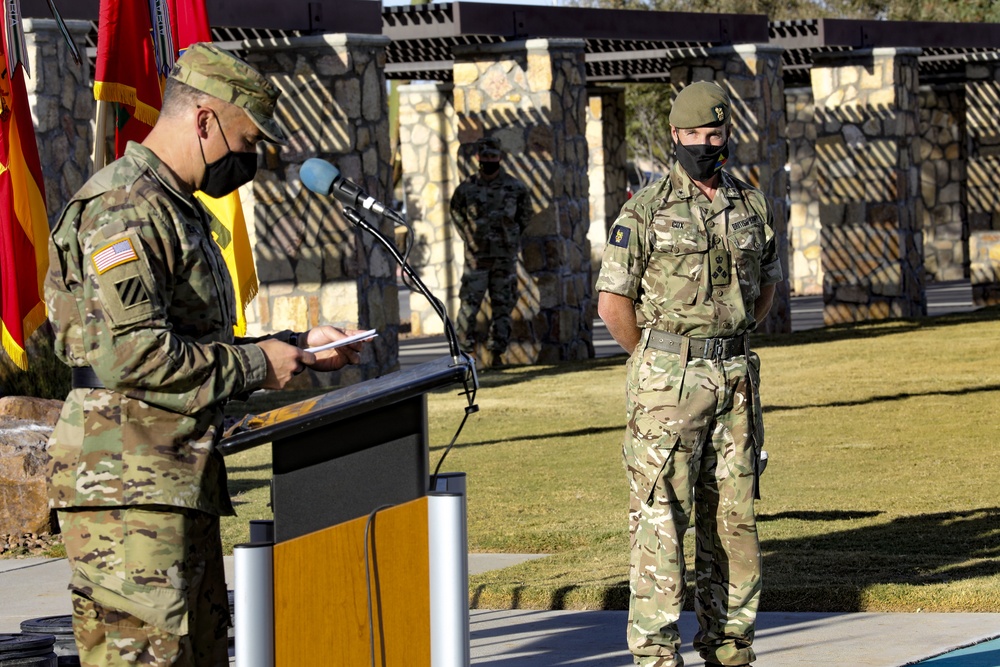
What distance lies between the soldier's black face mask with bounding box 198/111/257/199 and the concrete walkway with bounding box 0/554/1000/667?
2760 millimetres

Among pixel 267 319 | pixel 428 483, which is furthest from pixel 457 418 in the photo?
pixel 428 483

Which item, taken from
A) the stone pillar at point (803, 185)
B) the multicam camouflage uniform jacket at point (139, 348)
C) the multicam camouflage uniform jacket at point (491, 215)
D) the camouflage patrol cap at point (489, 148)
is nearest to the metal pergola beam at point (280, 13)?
the camouflage patrol cap at point (489, 148)

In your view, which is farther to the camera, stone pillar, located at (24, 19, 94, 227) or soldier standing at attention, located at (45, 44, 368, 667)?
stone pillar, located at (24, 19, 94, 227)

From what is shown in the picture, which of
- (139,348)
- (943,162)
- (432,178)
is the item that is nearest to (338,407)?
(139,348)

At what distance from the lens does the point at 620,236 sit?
210 inches

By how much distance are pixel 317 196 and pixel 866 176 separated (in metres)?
7.86

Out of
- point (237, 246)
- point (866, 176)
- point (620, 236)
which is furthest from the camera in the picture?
point (866, 176)

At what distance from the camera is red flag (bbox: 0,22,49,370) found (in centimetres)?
887

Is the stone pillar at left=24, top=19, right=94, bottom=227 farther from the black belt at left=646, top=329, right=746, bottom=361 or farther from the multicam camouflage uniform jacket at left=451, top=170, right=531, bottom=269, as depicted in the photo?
the black belt at left=646, top=329, right=746, bottom=361

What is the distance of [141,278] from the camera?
3.40 meters

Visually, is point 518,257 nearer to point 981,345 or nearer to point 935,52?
point 981,345

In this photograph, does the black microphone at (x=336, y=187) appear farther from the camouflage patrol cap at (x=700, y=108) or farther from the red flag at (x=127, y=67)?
the red flag at (x=127, y=67)

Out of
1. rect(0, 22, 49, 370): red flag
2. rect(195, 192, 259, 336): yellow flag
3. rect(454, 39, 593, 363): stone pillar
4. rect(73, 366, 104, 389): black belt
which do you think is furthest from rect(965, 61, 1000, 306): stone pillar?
rect(73, 366, 104, 389): black belt

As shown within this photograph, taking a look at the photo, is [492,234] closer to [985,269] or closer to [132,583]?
[985,269]
